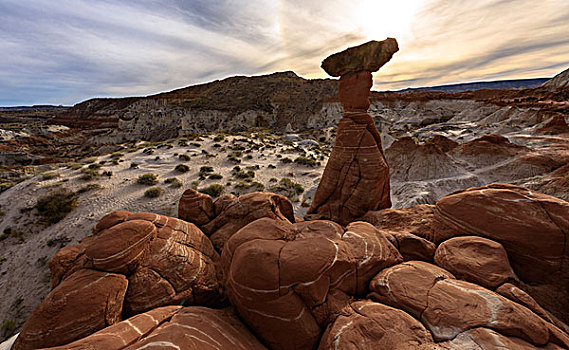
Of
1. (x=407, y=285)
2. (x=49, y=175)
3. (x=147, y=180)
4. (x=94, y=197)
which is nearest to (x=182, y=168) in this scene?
(x=147, y=180)

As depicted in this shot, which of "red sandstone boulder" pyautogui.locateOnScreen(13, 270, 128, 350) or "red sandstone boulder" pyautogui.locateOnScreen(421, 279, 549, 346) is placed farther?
"red sandstone boulder" pyautogui.locateOnScreen(13, 270, 128, 350)

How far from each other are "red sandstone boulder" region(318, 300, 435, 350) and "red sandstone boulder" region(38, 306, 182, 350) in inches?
Result: 131

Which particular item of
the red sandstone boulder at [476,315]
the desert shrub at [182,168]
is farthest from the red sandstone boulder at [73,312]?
the desert shrub at [182,168]

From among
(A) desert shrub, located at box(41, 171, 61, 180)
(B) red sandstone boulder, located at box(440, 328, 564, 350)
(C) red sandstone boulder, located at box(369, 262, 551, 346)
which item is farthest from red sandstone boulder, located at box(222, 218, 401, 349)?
(A) desert shrub, located at box(41, 171, 61, 180)

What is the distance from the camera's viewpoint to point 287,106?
67.1m

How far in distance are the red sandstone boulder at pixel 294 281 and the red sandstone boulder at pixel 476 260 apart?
140 centimetres

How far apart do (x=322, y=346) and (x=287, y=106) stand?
223 ft

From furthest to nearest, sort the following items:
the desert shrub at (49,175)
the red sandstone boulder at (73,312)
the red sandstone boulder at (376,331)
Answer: the desert shrub at (49,175)
the red sandstone boulder at (73,312)
the red sandstone boulder at (376,331)

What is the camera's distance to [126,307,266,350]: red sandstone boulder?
3.37m

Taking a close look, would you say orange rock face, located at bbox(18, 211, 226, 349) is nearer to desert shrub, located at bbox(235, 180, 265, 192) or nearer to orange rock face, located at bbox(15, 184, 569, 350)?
orange rock face, located at bbox(15, 184, 569, 350)

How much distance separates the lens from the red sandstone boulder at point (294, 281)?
423cm

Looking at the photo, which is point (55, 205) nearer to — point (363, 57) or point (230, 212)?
point (230, 212)

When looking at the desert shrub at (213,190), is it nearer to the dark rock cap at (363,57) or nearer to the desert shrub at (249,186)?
the desert shrub at (249,186)

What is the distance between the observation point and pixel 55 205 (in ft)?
44.5
